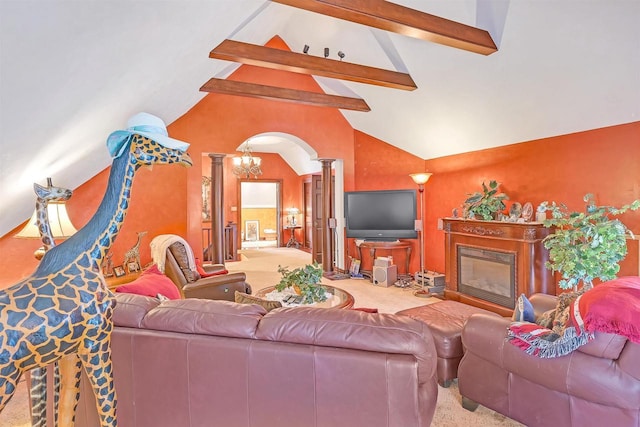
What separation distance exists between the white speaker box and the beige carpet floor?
12 cm

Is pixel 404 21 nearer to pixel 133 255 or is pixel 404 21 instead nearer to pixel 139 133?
pixel 139 133

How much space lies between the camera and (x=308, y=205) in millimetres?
9812

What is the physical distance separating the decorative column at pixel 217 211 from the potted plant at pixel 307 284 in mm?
2658

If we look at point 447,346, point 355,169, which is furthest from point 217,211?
point 447,346

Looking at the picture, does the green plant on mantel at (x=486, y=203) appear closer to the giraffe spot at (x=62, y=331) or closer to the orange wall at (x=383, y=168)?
the orange wall at (x=383, y=168)

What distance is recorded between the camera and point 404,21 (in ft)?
9.32

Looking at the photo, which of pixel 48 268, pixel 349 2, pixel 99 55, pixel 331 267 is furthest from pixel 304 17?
pixel 48 268

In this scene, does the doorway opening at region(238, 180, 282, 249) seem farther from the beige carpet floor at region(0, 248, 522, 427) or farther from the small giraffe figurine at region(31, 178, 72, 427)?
the small giraffe figurine at region(31, 178, 72, 427)

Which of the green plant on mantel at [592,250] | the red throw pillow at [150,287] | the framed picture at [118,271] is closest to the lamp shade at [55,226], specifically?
the red throw pillow at [150,287]

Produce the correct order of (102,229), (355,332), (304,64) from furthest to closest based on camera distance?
1. (304,64)
2. (355,332)
3. (102,229)

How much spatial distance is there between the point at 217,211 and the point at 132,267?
191cm

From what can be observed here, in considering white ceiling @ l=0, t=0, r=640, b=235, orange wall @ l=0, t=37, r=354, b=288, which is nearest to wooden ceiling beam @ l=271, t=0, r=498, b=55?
white ceiling @ l=0, t=0, r=640, b=235

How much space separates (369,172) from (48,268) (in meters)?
5.68

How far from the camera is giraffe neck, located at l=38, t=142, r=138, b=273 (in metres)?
1.12
